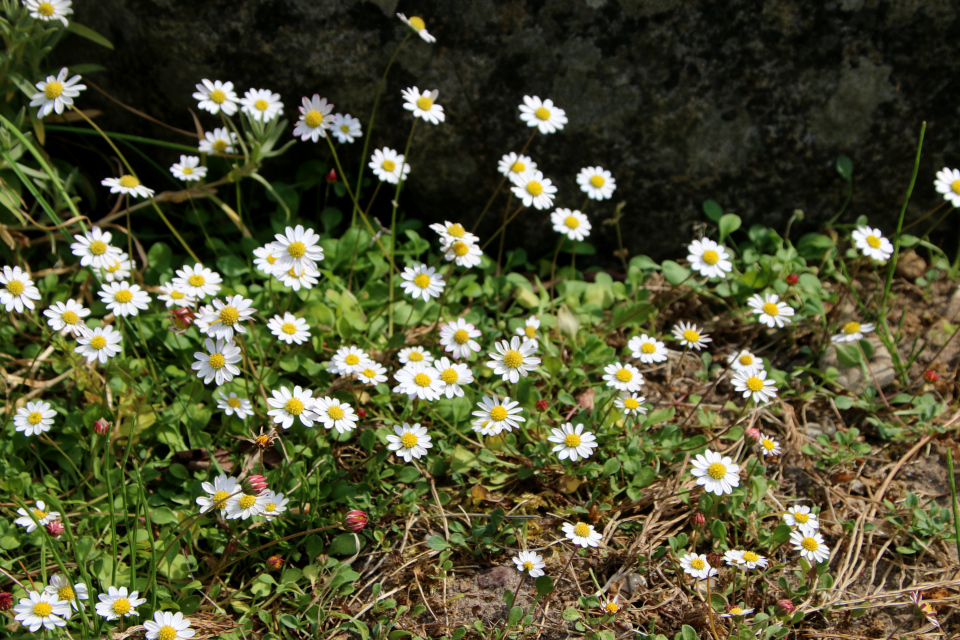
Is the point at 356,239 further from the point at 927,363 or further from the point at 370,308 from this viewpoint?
the point at 927,363

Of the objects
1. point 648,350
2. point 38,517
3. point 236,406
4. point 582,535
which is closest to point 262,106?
point 236,406

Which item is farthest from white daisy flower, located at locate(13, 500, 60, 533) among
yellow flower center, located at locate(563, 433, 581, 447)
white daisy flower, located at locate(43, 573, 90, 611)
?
yellow flower center, located at locate(563, 433, 581, 447)

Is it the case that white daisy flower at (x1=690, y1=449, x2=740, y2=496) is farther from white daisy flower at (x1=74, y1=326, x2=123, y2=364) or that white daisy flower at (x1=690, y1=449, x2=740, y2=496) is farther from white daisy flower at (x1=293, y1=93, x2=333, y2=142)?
white daisy flower at (x1=74, y1=326, x2=123, y2=364)

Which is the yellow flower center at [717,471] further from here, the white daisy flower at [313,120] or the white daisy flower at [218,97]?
the white daisy flower at [218,97]

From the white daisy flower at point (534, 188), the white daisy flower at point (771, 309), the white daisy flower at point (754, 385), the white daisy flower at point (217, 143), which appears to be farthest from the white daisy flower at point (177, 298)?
the white daisy flower at point (771, 309)

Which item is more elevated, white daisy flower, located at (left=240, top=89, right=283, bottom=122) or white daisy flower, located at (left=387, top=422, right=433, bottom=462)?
white daisy flower, located at (left=240, top=89, right=283, bottom=122)

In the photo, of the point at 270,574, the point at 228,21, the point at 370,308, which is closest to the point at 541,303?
the point at 370,308
